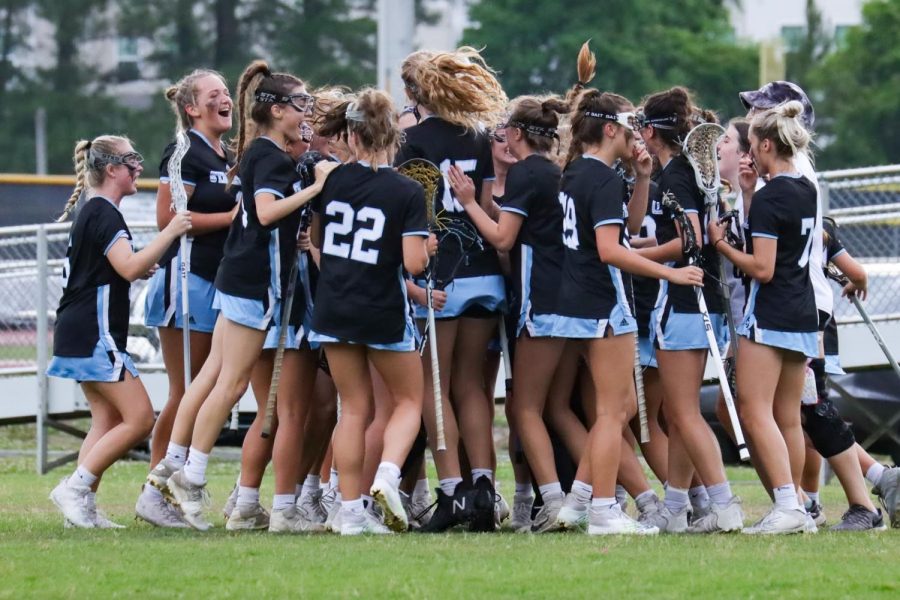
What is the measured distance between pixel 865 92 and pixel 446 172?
138ft

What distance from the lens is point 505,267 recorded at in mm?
8922

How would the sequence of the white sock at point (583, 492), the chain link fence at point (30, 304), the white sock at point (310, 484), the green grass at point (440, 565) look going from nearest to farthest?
the green grass at point (440, 565) → the white sock at point (583, 492) → the white sock at point (310, 484) → the chain link fence at point (30, 304)

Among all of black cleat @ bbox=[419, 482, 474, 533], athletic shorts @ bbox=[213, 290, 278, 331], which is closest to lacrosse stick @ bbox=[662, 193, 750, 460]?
black cleat @ bbox=[419, 482, 474, 533]

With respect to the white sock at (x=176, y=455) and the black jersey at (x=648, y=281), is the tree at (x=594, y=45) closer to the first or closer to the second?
the black jersey at (x=648, y=281)

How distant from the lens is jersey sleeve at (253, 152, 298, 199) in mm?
8359

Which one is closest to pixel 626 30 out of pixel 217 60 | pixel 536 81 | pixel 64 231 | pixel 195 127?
pixel 536 81

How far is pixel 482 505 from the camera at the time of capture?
877 cm

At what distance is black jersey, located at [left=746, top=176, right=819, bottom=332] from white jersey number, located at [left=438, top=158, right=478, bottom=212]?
1408 mm

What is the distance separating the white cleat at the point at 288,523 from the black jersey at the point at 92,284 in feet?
3.86

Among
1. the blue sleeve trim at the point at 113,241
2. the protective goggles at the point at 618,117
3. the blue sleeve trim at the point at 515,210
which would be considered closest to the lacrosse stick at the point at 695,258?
the protective goggles at the point at 618,117

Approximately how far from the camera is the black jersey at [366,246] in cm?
816

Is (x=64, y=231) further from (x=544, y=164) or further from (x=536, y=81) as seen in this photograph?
(x=536, y=81)

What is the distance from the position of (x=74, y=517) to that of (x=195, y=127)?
2.06 m

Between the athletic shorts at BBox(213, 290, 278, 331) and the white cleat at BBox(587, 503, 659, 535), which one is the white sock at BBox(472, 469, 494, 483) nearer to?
the white cleat at BBox(587, 503, 659, 535)
